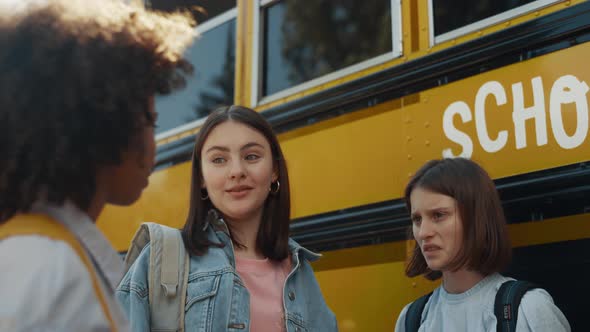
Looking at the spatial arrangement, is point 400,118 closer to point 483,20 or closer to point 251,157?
point 483,20

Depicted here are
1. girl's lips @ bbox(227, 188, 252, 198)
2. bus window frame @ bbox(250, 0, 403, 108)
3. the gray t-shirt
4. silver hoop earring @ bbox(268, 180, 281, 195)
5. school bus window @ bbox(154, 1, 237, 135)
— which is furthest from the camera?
school bus window @ bbox(154, 1, 237, 135)

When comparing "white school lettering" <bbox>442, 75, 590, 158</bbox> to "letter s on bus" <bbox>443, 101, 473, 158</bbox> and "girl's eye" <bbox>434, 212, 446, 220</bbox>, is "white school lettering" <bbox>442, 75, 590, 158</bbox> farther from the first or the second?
"girl's eye" <bbox>434, 212, 446, 220</bbox>

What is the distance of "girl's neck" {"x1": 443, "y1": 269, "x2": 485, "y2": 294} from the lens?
6.12ft

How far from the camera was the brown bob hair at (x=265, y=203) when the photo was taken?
1820mm

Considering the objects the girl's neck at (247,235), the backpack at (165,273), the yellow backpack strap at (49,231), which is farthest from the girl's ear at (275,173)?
the yellow backpack strap at (49,231)

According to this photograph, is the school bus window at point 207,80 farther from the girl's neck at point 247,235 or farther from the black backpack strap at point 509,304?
the black backpack strap at point 509,304

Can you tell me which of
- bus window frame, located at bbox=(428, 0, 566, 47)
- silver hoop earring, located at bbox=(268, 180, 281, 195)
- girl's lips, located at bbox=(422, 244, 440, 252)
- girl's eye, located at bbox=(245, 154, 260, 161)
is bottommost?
girl's lips, located at bbox=(422, 244, 440, 252)

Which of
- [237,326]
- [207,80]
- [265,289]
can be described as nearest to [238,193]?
[265,289]

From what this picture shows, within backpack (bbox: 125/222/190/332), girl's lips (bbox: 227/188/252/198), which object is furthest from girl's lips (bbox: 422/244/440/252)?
backpack (bbox: 125/222/190/332)

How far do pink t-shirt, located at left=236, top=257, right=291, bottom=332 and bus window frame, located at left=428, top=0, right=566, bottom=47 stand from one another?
0.86 meters

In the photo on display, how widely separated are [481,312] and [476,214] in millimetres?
248

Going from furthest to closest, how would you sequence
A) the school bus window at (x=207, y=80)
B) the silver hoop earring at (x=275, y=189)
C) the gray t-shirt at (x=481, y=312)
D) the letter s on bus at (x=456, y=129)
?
the school bus window at (x=207, y=80) → the letter s on bus at (x=456, y=129) → the silver hoop earring at (x=275, y=189) → the gray t-shirt at (x=481, y=312)

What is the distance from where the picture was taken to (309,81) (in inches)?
102

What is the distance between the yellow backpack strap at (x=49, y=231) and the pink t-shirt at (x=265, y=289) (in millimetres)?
796
